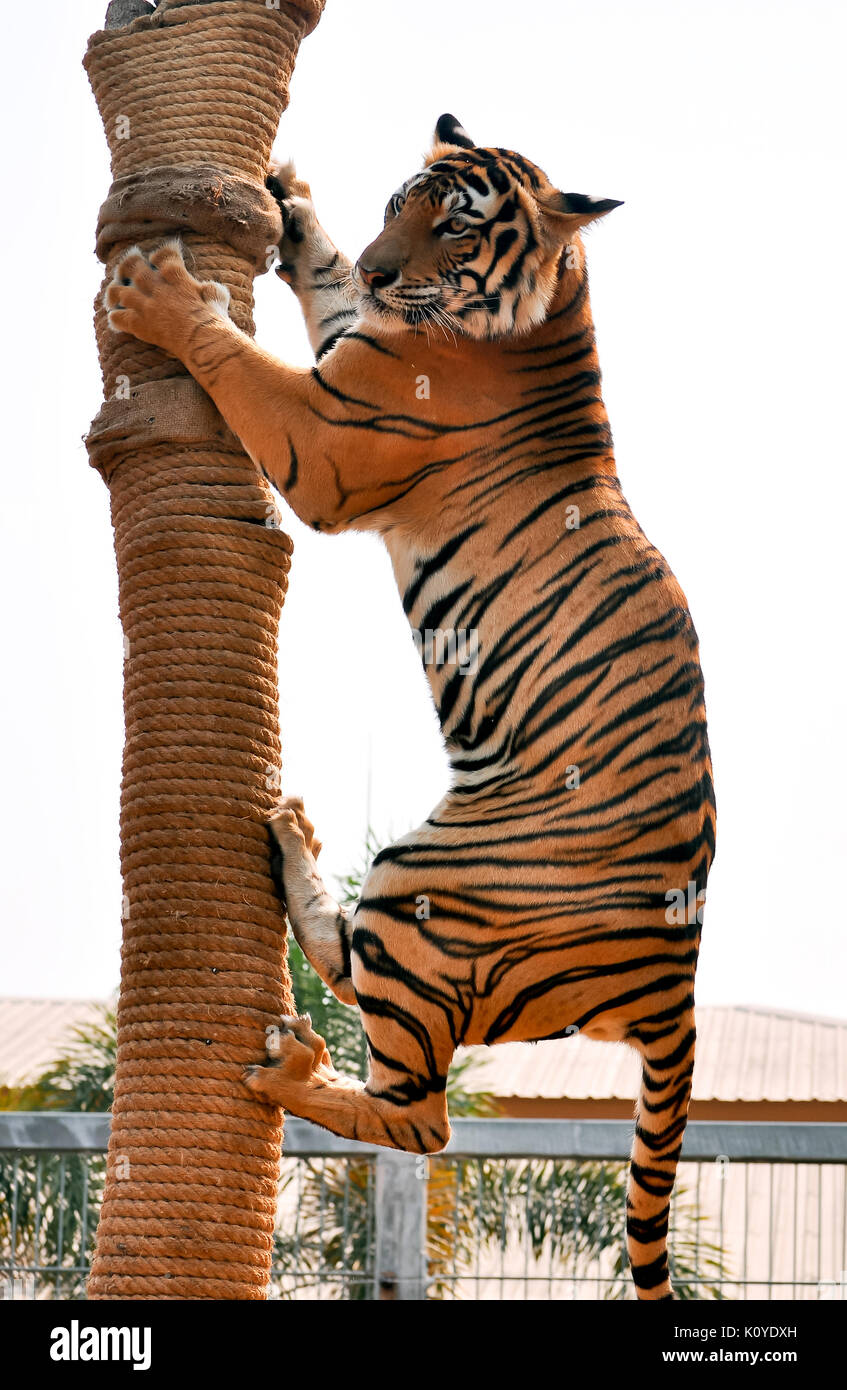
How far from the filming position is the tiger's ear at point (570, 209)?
2645 mm

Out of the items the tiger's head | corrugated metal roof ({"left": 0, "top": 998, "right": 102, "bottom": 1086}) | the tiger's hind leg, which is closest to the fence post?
the tiger's hind leg

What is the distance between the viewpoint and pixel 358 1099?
2.46 meters

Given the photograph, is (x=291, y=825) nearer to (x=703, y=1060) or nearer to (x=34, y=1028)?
(x=703, y=1060)

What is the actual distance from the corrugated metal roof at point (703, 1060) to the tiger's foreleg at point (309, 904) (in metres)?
8.58

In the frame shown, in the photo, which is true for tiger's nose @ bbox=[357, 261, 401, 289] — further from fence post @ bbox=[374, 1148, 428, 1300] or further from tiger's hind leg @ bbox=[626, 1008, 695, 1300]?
fence post @ bbox=[374, 1148, 428, 1300]

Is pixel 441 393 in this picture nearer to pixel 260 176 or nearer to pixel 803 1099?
pixel 260 176

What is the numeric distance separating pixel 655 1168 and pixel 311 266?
1.93 meters

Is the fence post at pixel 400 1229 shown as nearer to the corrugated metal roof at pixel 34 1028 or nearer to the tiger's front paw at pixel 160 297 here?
the tiger's front paw at pixel 160 297

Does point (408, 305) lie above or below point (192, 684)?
above

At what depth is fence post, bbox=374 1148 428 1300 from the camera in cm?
409

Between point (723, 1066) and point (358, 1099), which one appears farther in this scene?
point (723, 1066)

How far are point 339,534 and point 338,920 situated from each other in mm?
734

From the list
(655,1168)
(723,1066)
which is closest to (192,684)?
(655,1168)

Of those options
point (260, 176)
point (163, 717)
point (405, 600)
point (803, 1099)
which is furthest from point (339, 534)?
point (803, 1099)
